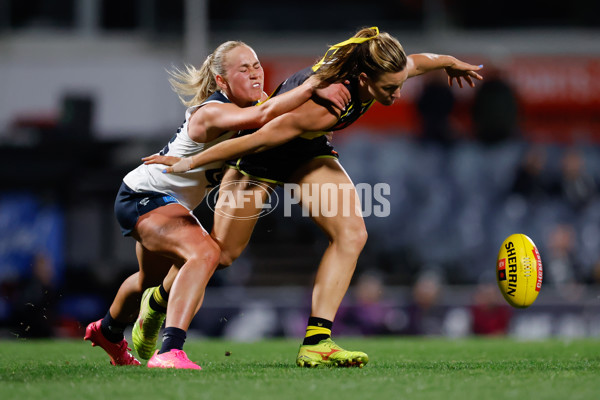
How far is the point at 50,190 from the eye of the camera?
40.0ft

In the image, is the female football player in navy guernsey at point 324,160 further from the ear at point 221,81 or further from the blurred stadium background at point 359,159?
the blurred stadium background at point 359,159

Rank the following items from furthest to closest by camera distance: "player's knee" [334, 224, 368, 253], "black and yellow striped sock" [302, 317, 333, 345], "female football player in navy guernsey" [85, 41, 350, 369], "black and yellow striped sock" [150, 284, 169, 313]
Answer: "black and yellow striped sock" [150, 284, 169, 313], "player's knee" [334, 224, 368, 253], "black and yellow striped sock" [302, 317, 333, 345], "female football player in navy guernsey" [85, 41, 350, 369]

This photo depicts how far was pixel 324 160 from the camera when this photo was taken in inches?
198

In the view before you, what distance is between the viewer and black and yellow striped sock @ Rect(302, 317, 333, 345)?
4793 millimetres

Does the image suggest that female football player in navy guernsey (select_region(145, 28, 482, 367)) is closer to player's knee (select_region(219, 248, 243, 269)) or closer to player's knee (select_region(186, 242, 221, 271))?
player's knee (select_region(219, 248, 243, 269))

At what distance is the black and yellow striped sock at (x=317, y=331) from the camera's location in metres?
4.79

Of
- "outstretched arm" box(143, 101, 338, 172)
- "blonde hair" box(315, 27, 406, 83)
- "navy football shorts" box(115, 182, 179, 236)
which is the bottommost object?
"navy football shorts" box(115, 182, 179, 236)

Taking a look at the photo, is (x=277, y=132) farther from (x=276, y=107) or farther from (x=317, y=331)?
(x=317, y=331)

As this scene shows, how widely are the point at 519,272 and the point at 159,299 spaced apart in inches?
85.7

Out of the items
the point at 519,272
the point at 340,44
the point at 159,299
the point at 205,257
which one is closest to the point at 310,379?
the point at 205,257

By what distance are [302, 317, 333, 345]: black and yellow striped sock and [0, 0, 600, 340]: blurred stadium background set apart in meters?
5.77

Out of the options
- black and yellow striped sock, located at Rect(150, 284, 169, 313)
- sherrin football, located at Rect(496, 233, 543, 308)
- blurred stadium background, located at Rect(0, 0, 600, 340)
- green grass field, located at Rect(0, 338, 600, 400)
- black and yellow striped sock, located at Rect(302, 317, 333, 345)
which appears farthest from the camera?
blurred stadium background, located at Rect(0, 0, 600, 340)

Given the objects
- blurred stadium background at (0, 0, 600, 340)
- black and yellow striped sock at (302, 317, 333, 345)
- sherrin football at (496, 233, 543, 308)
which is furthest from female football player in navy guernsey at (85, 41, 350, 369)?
blurred stadium background at (0, 0, 600, 340)

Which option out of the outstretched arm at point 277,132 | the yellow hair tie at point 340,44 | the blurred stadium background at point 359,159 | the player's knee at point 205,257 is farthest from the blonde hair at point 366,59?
the blurred stadium background at point 359,159
